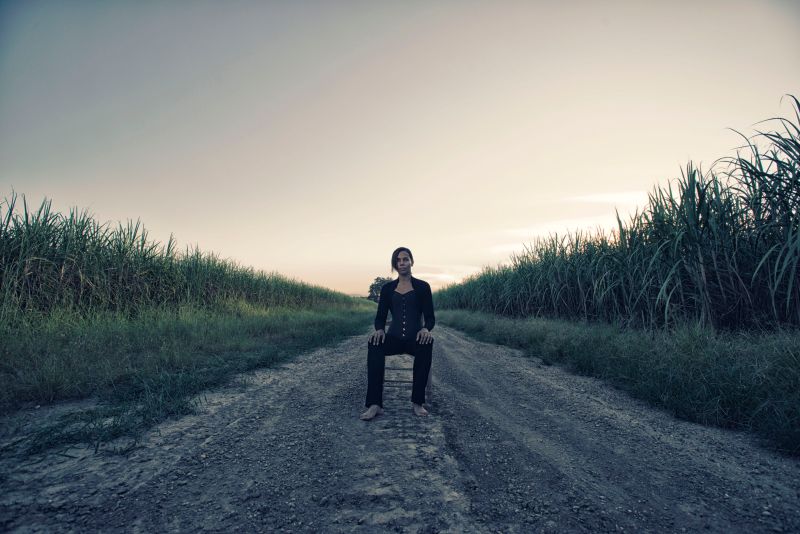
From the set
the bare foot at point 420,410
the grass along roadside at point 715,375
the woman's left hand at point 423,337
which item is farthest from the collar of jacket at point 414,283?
the grass along roadside at point 715,375

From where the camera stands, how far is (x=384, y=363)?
3.85m

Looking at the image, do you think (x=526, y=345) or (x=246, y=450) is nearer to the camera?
(x=246, y=450)

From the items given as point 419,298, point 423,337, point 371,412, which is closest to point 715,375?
point 423,337

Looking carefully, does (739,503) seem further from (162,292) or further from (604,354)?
(162,292)

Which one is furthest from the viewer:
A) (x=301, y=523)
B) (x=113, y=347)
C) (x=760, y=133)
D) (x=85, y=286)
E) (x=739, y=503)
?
(x=85, y=286)

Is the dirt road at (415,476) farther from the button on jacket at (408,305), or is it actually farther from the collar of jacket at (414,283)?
the collar of jacket at (414,283)

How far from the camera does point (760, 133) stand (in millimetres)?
4668

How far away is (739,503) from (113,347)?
743 cm

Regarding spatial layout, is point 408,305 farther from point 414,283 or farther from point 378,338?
point 378,338

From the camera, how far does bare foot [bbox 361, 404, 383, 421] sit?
349 cm

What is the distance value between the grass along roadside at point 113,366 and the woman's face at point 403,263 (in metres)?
2.75

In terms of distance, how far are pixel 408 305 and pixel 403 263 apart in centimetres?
52

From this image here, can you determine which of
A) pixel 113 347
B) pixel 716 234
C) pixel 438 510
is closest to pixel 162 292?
pixel 113 347

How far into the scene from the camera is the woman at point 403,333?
12.1ft
